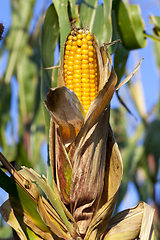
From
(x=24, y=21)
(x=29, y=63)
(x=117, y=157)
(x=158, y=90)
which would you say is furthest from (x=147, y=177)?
(x=24, y=21)

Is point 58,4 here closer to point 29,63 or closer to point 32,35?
point 29,63

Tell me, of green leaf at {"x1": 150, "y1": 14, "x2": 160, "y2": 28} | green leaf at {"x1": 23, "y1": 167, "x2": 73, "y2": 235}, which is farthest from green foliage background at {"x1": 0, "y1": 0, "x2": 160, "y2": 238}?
green leaf at {"x1": 23, "y1": 167, "x2": 73, "y2": 235}

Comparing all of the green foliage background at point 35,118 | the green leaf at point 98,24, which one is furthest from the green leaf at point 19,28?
the green leaf at point 98,24

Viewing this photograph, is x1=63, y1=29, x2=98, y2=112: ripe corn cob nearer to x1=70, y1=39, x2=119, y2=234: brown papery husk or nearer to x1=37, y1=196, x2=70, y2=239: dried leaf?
x1=70, y1=39, x2=119, y2=234: brown papery husk

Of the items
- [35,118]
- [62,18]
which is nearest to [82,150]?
[62,18]

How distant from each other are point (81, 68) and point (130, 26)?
2.08 feet

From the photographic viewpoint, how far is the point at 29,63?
2201 mm

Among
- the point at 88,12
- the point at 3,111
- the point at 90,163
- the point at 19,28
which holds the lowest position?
Result: the point at 90,163

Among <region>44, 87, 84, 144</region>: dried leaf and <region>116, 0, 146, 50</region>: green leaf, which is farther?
<region>116, 0, 146, 50</region>: green leaf

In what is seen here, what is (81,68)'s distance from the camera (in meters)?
0.80

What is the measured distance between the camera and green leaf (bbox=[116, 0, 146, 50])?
129 centimetres

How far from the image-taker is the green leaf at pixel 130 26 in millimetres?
1292

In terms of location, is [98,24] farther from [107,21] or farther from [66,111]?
[66,111]

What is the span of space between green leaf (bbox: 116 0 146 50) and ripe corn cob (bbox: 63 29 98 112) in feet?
1.85
